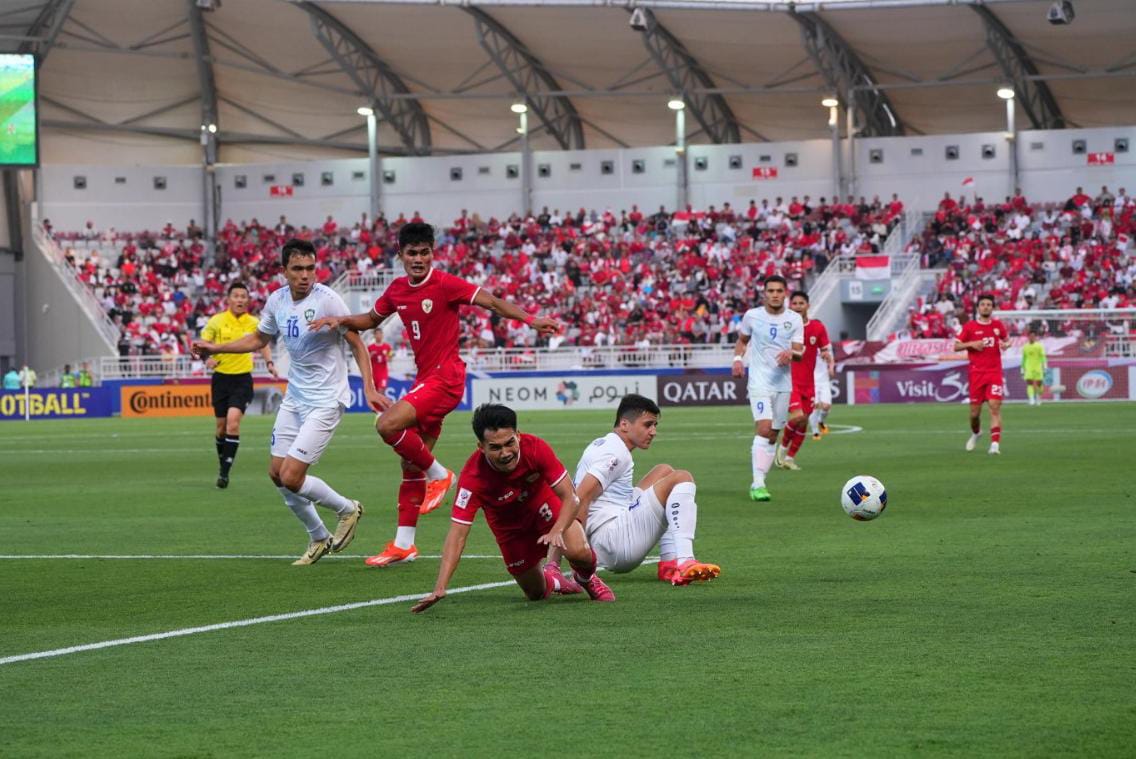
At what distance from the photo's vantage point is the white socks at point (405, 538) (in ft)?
38.2

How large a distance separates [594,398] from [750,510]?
32.8m

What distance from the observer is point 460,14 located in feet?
195

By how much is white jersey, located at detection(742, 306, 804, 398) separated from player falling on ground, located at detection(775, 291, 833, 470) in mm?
323

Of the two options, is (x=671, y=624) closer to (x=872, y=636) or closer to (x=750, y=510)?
(x=872, y=636)

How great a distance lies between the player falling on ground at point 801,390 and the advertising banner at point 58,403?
107 ft

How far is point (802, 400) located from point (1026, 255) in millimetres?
36768

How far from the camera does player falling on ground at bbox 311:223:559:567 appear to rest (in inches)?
459

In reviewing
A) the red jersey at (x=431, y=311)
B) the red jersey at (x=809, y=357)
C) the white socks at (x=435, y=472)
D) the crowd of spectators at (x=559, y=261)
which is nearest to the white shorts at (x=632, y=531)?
the red jersey at (x=431, y=311)

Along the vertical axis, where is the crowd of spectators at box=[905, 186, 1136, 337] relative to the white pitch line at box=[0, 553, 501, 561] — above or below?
above

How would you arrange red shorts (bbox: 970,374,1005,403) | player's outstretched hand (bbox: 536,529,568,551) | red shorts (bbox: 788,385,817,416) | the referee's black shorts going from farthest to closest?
1. red shorts (bbox: 970,374,1005,403)
2. the referee's black shorts
3. red shorts (bbox: 788,385,817,416)
4. player's outstretched hand (bbox: 536,529,568,551)

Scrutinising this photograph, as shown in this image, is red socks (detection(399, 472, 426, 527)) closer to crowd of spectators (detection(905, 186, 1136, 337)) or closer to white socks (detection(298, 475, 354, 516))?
white socks (detection(298, 475, 354, 516))

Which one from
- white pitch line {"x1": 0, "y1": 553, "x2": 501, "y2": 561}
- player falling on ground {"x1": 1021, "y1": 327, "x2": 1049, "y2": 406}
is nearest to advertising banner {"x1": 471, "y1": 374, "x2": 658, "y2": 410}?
player falling on ground {"x1": 1021, "y1": 327, "x2": 1049, "y2": 406}

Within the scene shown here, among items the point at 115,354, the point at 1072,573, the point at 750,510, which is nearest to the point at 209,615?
the point at 1072,573

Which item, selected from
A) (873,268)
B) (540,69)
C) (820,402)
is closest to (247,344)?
(820,402)
